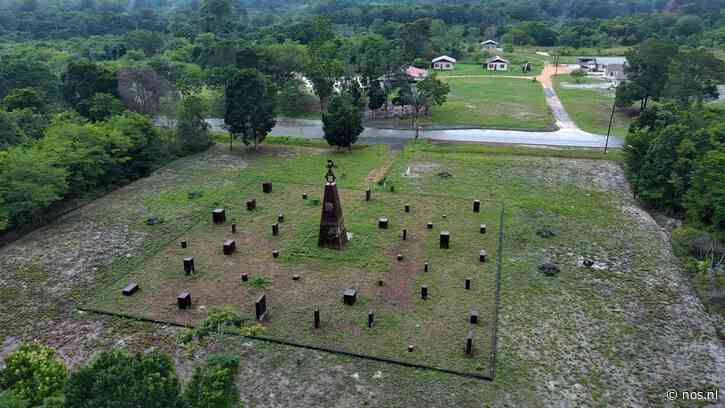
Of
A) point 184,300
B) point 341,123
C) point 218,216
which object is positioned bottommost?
point 184,300

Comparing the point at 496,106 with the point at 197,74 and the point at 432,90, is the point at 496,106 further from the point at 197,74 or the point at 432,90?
the point at 197,74

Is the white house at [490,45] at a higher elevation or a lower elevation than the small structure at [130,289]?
higher

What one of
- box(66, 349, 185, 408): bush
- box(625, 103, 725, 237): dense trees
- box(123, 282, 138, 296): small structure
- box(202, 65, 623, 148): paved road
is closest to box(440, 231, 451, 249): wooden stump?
box(625, 103, 725, 237): dense trees

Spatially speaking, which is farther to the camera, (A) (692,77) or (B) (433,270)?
(A) (692,77)

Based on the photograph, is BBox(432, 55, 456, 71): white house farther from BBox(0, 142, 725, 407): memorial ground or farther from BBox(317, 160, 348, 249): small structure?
BBox(317, 160, 348, 249): small structure

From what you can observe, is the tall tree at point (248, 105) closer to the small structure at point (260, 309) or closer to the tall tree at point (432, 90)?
the tall tree at point (432, 90)

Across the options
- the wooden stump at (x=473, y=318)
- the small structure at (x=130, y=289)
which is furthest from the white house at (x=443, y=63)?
the small structure at (x=130, y=289)

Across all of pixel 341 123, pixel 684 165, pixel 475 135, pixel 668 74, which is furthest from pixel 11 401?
pixel 668 74

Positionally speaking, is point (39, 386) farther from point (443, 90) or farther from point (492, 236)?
point (443, 90)
